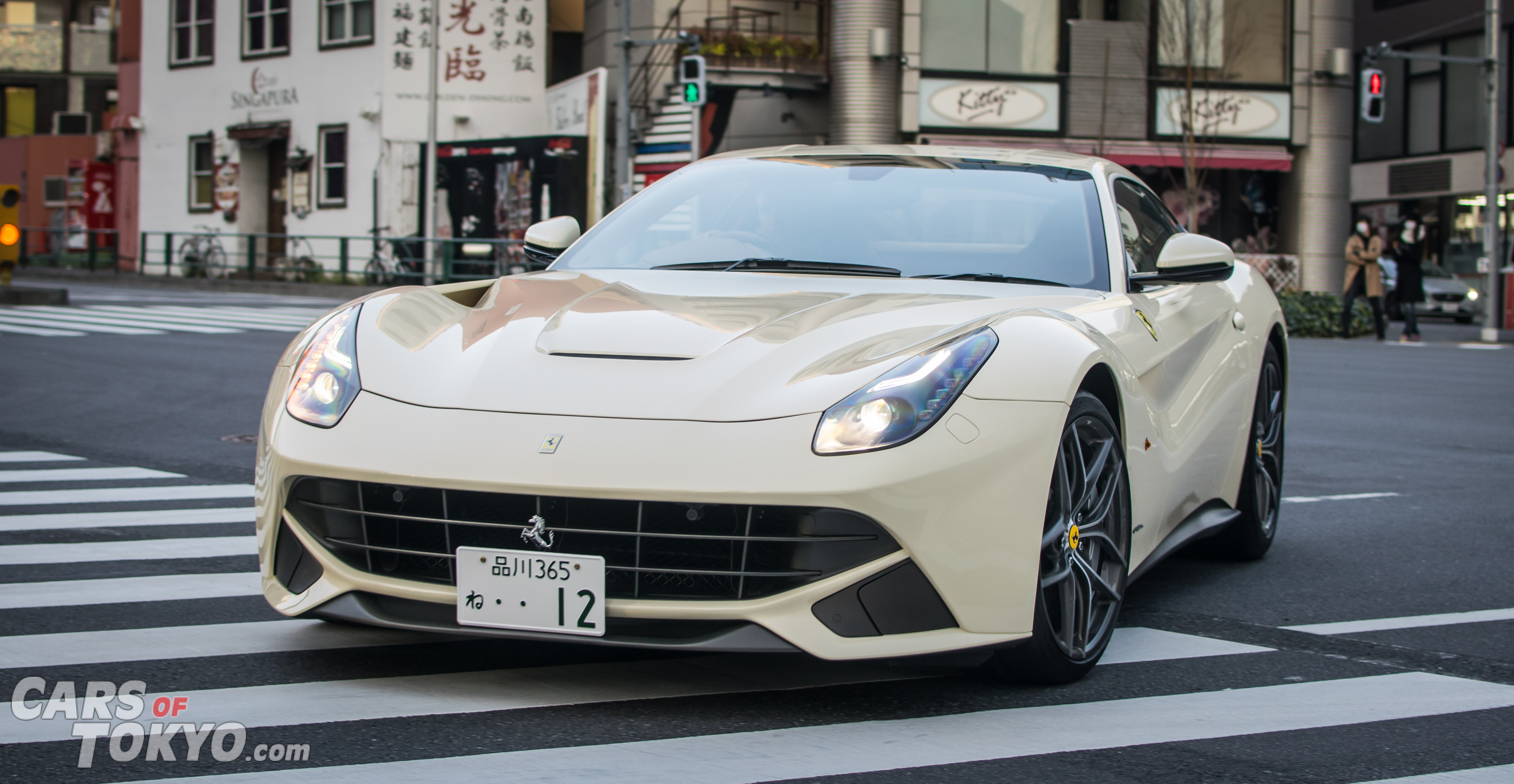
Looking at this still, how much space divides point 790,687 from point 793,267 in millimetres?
1346

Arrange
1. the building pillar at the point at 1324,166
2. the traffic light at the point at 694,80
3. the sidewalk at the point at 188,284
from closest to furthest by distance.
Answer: the traffic light at the point at 694,80 < the sidewalk at the point at 188,284 < the building pillar at the point at 1324,166

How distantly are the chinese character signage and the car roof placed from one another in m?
27.8

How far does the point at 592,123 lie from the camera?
29.5 meters

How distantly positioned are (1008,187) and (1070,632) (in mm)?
1613

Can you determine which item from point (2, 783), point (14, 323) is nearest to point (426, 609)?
point (2, 783)

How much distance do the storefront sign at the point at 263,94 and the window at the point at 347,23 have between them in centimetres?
153

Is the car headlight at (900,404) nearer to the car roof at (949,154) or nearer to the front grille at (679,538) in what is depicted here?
the front grille at (679,538)

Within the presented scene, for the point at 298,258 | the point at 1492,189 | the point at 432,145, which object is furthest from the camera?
the point at 298,258

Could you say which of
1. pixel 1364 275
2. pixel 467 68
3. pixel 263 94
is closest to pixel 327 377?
pixel 1364 275

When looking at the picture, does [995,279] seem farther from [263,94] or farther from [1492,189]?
[263,94]

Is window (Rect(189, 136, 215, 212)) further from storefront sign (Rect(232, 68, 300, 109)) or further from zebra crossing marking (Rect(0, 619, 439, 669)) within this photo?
zebra crossing marking (Rect(0, 619, 439, 669))

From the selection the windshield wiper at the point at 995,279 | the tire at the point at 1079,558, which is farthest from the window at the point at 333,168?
the tire at the point at 1079,558

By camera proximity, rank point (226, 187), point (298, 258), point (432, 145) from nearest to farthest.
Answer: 1. point (432, 145)
2. point (298, 258)
3. point (226, 187)

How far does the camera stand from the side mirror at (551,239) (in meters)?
5.00
